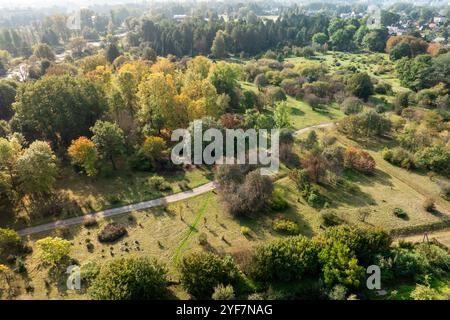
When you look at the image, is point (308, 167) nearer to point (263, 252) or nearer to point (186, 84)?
point (263, 252)

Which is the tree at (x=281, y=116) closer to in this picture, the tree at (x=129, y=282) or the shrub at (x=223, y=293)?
the shrub at (x=223, y=293)

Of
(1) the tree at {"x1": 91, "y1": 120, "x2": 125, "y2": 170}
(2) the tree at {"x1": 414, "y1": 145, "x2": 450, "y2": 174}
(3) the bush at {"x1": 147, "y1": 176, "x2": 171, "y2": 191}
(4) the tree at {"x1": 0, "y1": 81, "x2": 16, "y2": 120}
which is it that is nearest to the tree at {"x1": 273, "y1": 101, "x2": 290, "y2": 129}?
(2) the tree at {"x1": 414, "y1": 145, "x2": 450, "y2": 174}

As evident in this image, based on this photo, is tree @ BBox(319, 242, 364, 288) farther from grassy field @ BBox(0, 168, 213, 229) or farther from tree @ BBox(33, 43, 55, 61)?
tree @ BBox(33, 43, 55, 61)

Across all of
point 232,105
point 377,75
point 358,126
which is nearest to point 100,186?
point 232,105

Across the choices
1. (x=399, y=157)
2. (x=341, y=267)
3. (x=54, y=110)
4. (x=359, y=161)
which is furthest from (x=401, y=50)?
(x=54, y=110)

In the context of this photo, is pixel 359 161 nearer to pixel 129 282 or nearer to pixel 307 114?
pixel 307 114

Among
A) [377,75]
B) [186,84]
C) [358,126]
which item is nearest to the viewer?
[358,126]

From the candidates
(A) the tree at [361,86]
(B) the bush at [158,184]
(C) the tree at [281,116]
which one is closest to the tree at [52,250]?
(B) the bush at [158,184]
